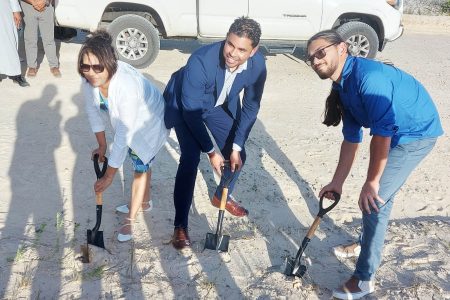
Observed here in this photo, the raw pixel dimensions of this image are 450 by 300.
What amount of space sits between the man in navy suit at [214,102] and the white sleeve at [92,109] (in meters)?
0.49

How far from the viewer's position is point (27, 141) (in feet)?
17.4

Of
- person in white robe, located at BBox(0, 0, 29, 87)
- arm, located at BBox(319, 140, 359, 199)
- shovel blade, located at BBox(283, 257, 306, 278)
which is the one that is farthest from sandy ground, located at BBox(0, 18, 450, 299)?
arm, located at BBox(319, 140, 359, 199)

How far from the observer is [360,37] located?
8.12m

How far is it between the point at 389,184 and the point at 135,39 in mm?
5578

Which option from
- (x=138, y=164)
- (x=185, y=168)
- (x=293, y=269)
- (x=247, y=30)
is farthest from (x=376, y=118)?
(x=138, y=164)

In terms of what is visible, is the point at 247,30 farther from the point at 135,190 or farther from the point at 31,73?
the point at 31,73

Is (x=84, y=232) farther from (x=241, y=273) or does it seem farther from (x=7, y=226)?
(x=241, y=273)

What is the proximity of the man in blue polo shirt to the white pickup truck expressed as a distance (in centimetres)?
489

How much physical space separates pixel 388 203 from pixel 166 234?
184 centimetres

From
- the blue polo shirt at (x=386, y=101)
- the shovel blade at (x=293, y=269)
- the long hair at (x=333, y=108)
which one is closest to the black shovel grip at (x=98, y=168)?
the shovel blade at (x=293, y=269)

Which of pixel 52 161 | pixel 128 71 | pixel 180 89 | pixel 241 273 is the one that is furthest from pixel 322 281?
pixel 52 161

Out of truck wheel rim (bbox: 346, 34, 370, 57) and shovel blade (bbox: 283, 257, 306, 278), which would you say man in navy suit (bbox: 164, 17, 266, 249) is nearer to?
shovel blade (bbox: 283, 257, 306, 278)

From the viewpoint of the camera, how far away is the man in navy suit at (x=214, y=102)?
3.13 m

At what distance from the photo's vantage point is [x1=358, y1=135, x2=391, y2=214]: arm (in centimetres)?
269
